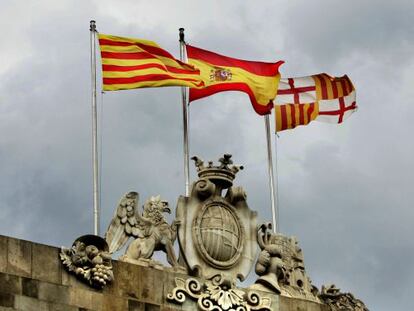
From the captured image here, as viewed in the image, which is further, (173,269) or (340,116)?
(340,116)

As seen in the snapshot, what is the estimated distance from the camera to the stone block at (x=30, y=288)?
153 feet

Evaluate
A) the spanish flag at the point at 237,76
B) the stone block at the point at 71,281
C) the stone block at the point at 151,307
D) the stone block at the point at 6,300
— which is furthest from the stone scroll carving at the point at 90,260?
the spanish flag at the point at 237,76

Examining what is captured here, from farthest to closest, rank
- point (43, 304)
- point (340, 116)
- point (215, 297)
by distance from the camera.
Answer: point (340, 116)
point (215, 297)
point (43, 304)

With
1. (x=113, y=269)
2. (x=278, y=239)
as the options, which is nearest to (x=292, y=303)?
(x=278, y=239)

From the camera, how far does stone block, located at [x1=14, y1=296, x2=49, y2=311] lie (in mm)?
46219

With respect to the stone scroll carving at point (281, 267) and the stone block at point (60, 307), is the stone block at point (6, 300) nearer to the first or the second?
the stone block at point (60, 307)

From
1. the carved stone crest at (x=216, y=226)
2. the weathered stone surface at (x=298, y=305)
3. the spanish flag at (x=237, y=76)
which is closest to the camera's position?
the carved stone crest at (x=216, y=226)

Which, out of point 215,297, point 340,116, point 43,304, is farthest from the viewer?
point 340,116

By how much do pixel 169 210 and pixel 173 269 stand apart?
177cm

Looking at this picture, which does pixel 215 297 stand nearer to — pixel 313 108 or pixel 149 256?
pixel 149 256

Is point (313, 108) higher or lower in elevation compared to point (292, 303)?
higher

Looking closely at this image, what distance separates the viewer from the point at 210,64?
179ft

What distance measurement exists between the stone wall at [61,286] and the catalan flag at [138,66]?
19.2 ft

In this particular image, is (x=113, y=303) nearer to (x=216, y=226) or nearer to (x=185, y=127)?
(x=216, y=226)
